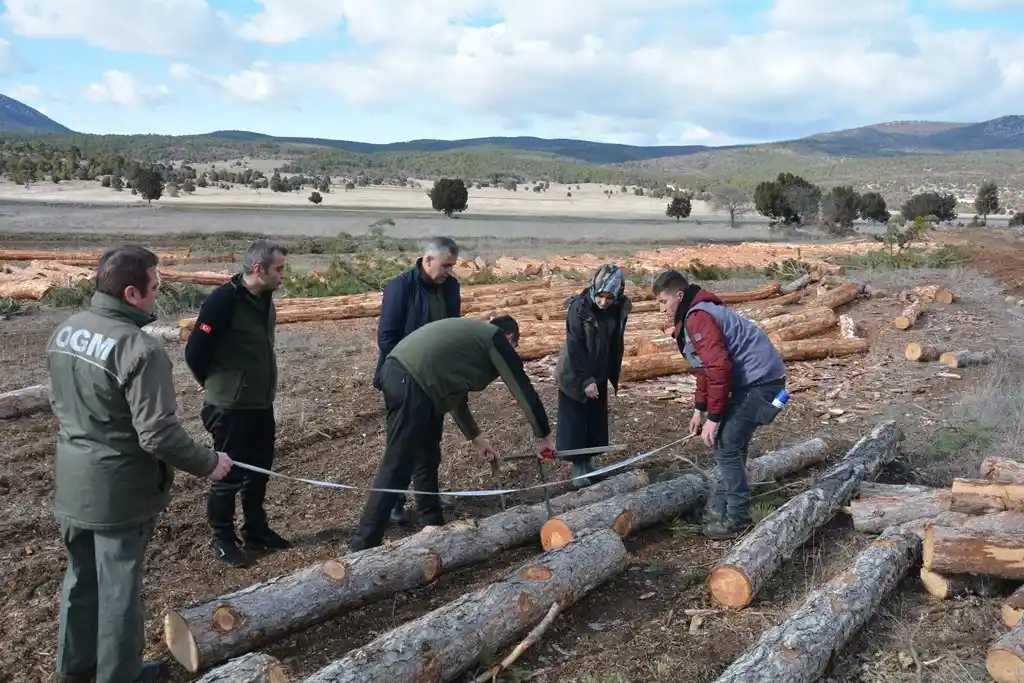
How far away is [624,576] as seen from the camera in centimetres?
475

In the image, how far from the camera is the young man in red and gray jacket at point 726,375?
4.90 metres

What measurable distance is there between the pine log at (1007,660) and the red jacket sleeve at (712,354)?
6.27 feet

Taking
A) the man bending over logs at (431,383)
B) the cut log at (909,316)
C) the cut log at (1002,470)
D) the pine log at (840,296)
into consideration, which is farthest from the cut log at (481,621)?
the pine log at (840,296)

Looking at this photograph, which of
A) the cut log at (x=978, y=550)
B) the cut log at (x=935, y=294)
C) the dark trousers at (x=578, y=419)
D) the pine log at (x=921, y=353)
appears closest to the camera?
the cut log at (x=978, y=550)

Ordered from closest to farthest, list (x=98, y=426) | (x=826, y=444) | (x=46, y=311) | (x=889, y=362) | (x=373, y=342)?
(x=98, y=426), (x=826, y=444), (x=889, y=362), (x=373, y=342), (x=46, y=311)

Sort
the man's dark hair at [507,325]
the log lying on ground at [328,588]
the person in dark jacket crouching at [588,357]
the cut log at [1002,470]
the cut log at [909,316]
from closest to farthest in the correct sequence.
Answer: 1. the log lying on ground at [328,588]
2. the man's dark hair at [507,325]
3. the cut log at [1002,470]
4. the person in dark jacket crouching at [588,357]
5. the cut log at [909,316]

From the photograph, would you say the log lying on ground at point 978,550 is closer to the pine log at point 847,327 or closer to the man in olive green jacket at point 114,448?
the man in olive green jacket at point 114,448

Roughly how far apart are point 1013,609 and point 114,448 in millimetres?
4131

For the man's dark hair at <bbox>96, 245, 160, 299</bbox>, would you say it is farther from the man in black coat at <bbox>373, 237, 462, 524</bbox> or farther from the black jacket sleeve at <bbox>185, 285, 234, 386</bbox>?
the man in black coat at <bbox>373, 237, 462, 524</bbox>

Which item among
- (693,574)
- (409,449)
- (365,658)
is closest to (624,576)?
(693,574)

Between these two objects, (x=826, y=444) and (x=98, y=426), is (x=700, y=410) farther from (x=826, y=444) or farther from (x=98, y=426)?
(x=98, y=426)

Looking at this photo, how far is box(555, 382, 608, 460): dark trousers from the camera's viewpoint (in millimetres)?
6043

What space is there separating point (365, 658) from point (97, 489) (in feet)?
4.14

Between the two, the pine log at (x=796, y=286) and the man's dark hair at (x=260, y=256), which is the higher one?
the man's dark hair at (x=260, y=256)
